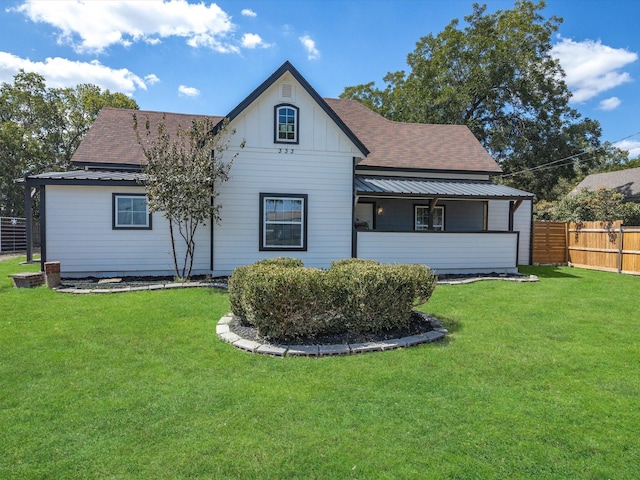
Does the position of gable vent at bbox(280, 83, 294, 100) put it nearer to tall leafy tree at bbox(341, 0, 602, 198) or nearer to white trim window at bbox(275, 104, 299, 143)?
white trim window at bbox(275, 104, 299, 143)

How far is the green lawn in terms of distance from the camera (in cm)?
278

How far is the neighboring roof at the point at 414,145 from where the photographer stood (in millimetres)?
14633

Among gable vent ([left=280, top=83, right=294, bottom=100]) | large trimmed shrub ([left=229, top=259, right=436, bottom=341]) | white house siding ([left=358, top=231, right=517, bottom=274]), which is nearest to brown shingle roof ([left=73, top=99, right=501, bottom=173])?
white house siding ([left=358, top=231, right=517, bottom=274])

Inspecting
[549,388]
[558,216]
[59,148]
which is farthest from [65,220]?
[59,148]

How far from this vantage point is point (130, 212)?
11023 mm

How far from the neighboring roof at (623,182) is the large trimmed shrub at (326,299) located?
83.2ft

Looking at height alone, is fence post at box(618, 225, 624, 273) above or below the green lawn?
above

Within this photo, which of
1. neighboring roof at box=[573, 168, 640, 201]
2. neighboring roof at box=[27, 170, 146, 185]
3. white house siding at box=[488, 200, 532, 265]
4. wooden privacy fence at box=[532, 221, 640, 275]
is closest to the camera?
neighboring roof at box=[27, 170, 146, 185]

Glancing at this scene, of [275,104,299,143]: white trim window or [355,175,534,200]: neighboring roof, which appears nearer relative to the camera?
[275,104,299,143]: white trim window

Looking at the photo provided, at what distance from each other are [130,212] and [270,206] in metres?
4.12

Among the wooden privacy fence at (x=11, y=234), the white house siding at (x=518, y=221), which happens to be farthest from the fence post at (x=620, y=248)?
the wooden privacy fence at (x=11, y=234)

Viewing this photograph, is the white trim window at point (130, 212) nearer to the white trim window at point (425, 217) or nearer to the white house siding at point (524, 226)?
the white trim window at point (425, 217)

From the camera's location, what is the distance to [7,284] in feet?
31.3

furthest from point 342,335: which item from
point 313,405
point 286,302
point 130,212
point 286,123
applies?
point 130,212
